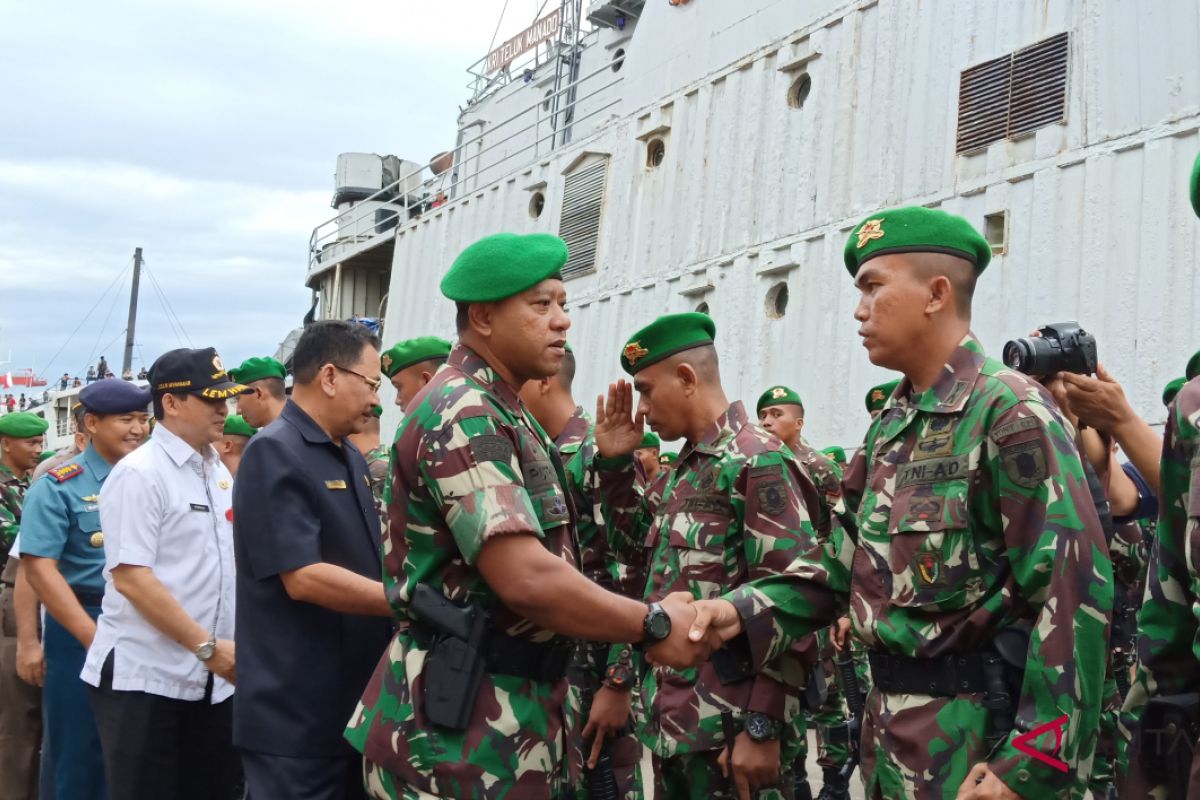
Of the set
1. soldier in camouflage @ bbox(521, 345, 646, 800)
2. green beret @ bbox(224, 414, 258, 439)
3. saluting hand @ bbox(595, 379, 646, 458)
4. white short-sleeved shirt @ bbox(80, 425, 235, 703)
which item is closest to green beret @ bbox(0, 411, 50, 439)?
green beret @ bbox(224, 414, 258, 439)

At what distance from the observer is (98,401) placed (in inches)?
202

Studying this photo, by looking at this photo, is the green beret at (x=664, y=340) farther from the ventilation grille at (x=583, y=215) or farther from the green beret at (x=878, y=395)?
the ventilation grille at (x=583, y=215)

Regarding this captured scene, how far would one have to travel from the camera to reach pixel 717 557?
3.73 m

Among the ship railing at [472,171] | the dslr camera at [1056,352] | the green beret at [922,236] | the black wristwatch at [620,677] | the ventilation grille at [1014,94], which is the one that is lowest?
the black wristwatch at [620,677]

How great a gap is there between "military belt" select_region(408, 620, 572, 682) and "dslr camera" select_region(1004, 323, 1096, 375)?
51.7 inches

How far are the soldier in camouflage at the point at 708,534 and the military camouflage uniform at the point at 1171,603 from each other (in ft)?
3.56

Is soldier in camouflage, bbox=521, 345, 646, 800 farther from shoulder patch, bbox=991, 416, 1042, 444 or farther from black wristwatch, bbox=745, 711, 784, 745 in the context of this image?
shoulder patch, bbox=991, 416, 1042, 444

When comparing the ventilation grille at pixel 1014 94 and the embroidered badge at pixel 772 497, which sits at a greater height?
the ventilation grille at pixel 1014 94

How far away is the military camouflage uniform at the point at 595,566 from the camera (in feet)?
13.8

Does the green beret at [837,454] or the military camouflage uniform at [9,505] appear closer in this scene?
the military camouflage uniform at [9,505]

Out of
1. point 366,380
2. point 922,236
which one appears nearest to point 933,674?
point 922,236

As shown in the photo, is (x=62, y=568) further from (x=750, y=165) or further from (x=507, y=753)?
(x=750, y=165)

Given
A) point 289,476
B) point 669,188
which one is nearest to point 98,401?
point 289,476

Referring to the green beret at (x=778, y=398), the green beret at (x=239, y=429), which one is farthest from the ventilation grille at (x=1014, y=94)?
the green beret at (x=239, y=429)
